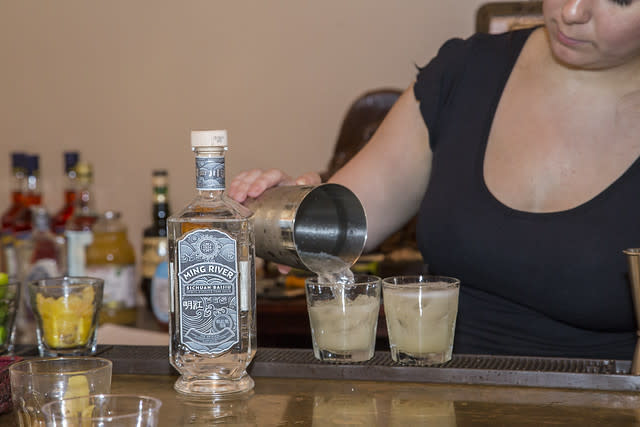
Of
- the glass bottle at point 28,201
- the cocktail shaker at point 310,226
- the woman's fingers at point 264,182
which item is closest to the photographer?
the cocktail shaker at point 310,226

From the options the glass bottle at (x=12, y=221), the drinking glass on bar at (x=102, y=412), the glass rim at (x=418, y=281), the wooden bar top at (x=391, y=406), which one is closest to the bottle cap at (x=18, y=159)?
the glass bottle at (x=12, y=221)

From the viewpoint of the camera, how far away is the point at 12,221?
2268mm

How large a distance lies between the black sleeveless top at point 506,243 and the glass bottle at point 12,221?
1191mm

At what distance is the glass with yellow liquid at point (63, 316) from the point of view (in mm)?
1046

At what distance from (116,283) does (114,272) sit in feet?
0.09

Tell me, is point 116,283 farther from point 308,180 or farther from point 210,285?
point 210,285

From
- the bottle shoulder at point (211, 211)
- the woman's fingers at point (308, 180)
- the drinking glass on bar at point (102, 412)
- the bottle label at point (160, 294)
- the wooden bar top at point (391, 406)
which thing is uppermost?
the woman's fingers at point (308, 180)

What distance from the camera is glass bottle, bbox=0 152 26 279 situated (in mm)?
2098

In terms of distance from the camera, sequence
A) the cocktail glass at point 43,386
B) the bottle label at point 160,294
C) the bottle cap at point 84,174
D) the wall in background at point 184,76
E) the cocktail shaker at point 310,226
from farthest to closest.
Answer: the wall in background at point 184,76
the bottle cap at point 84,174
the bottle label at point 160,294
the cocktail shaker at point 310,226
the cocktail glass at point 43,386

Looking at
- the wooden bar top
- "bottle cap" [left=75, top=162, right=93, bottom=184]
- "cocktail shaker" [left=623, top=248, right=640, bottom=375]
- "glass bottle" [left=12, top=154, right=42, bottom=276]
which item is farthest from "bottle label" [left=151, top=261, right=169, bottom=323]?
"cocktail shaker" [left=623, top=248, right=640, bottom=375]

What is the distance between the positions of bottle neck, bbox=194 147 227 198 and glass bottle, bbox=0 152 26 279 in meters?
1.35

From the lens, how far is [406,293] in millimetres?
976

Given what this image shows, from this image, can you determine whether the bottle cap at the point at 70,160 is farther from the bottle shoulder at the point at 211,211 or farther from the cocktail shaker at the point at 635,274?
the cocktail shaker at the point at 635,274

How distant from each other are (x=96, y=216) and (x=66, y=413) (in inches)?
61.2
